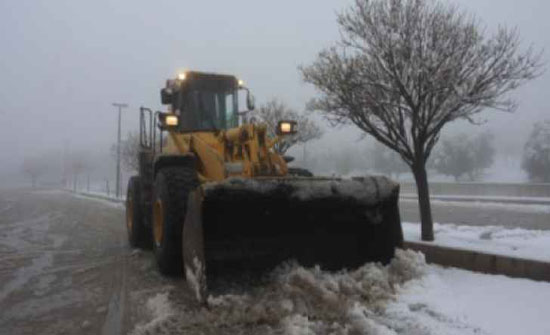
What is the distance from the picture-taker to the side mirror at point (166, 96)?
8.22 metres

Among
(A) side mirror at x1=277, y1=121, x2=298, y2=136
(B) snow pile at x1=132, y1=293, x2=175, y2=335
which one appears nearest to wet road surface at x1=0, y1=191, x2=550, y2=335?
(B) snow pile at x1=132, y1=293, x2=175, y2=335

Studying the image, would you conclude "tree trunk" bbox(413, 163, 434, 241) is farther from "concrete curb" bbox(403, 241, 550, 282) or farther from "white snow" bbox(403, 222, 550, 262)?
"concrete curb" bbox(403, 241, 550, 282)

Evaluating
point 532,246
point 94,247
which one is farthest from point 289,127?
point 94,247

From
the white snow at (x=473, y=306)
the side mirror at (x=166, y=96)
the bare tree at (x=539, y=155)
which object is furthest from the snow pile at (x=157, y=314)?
the bare tree at (x=539, y=155)

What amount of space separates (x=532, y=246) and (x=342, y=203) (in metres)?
3.50

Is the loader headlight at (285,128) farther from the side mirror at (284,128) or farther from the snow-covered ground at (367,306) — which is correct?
the snow-covered ground at (367,306)

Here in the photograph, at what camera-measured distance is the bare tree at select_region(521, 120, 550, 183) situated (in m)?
42.5

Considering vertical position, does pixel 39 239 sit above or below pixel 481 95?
below

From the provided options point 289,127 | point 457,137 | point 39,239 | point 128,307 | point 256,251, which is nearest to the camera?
point 128,307

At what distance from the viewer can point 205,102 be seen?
7996 mm

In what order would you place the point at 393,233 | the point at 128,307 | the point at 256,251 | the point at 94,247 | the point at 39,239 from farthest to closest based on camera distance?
the point at 39,239, the point at 94,247, the point at 393,233, the point at 256,251, the point at 128,307

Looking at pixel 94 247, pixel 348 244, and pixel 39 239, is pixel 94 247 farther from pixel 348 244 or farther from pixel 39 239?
pixel 348 244

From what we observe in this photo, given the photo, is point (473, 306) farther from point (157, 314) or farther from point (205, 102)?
point (205, 102)

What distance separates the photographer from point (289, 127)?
7.66 meters
